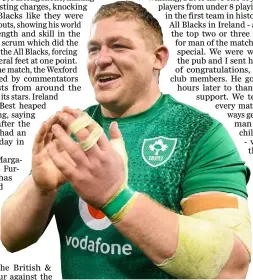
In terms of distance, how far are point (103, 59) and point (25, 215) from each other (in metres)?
0.60

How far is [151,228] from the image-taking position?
1376 mm

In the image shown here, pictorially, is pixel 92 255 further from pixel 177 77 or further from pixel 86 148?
pixel 177 77

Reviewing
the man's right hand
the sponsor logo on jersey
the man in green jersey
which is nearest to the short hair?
the man in green jersey

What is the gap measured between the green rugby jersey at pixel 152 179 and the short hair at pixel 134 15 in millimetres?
295

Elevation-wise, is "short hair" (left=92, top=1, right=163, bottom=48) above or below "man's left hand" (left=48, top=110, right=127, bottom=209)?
above

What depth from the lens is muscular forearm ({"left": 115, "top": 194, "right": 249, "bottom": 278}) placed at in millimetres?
1367

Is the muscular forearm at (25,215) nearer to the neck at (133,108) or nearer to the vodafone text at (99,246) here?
the vodafone text at (99,246)

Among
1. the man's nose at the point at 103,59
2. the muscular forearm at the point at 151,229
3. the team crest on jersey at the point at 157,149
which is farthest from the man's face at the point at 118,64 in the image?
the muscular forearm at the point at 151,229

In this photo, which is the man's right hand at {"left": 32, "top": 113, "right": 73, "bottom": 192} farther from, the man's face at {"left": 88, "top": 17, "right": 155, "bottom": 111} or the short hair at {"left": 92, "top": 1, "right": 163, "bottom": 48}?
the short hair at {"left": 92, "top": 1, "right": 163, "bottom": 48}

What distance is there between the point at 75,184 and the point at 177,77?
1.08 m

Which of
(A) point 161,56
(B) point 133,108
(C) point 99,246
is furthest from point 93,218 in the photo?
(A) point 161,56

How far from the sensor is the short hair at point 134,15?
195 cm

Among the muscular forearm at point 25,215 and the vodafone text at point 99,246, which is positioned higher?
the muscular forearm at point 25,215

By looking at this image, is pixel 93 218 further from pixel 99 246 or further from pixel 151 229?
pixel 151 229
